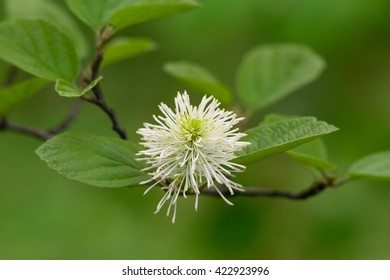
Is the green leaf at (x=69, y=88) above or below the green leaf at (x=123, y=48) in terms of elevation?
Result: below

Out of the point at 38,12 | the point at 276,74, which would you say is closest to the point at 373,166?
the point at 276,74

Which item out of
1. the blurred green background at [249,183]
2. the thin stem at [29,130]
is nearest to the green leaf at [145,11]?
the thin stem at [29,130]

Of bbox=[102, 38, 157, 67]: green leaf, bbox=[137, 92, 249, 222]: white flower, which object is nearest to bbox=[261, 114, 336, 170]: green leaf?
bbox=[137, 92, 249, 222]: white flower

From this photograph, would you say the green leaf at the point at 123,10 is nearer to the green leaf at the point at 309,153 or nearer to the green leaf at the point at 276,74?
the green leaf at the point at 309,153

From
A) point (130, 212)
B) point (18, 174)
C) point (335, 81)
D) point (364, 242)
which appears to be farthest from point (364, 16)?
point (18, 174)

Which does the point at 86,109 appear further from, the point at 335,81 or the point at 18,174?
the point at 335,81

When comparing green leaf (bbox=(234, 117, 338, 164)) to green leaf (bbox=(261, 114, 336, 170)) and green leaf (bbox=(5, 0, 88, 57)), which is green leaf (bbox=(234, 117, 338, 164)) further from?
green leaf (bbox=(5, 0, 88, 57))
